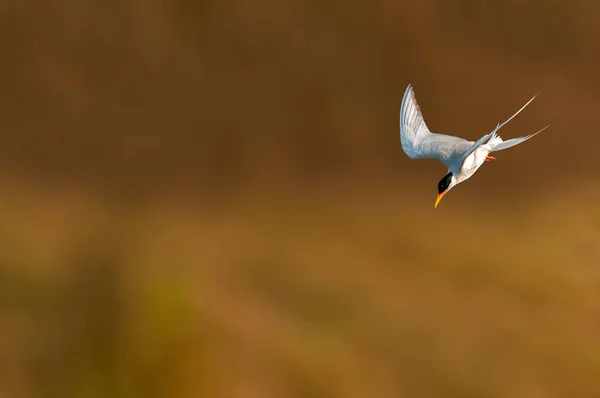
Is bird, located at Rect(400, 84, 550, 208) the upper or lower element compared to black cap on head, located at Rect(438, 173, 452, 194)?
upper

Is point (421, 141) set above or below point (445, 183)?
above

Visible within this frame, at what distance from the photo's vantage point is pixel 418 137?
1561 mm

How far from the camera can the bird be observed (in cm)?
137

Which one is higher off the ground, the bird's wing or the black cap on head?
the bird's wing

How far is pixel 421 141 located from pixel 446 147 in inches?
3.5

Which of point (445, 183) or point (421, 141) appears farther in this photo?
point (421, 141)

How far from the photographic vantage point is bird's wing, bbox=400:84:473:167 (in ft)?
4.74

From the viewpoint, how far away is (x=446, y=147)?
1.47m

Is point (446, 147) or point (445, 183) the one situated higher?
point (446, 147)

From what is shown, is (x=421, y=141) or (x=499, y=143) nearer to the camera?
(x=499, y=143)

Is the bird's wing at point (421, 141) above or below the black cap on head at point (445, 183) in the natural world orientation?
above

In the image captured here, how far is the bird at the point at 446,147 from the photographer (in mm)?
1370

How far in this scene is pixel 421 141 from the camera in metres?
1.54

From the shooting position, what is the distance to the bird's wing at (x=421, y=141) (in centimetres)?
145
